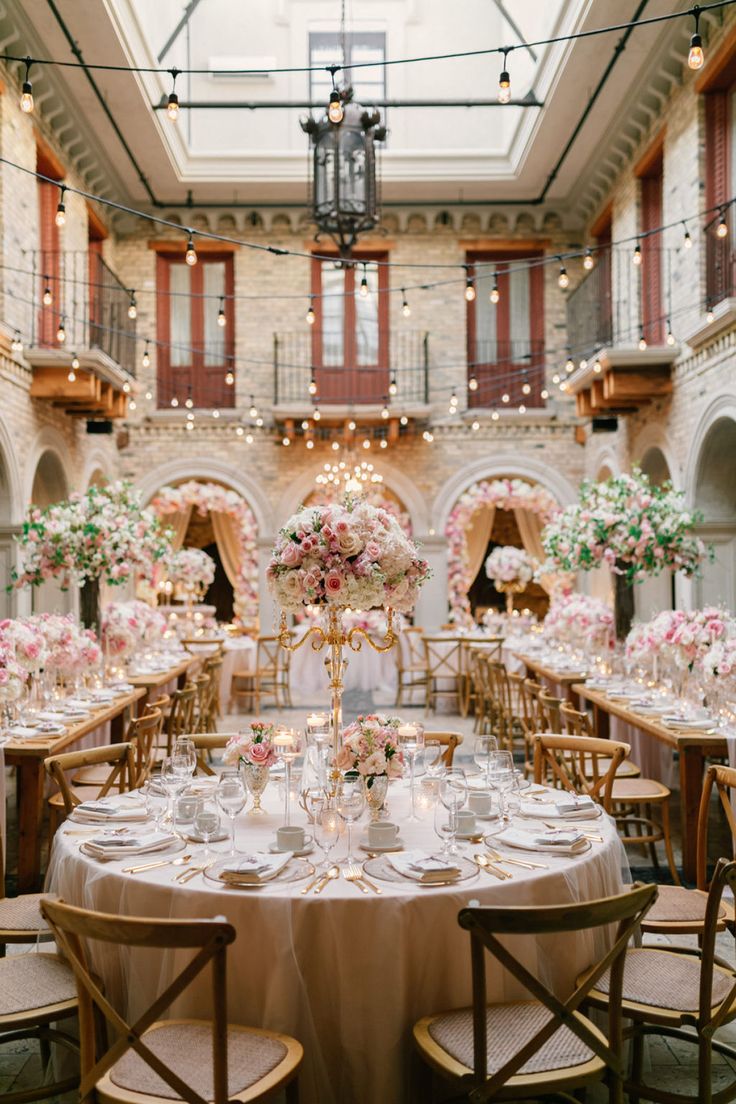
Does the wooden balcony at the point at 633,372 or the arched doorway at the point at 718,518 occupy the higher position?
the wooden balcony at the point at 633,372

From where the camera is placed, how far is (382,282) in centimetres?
1402

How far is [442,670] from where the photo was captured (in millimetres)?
11539

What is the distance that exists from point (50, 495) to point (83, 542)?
163 inches

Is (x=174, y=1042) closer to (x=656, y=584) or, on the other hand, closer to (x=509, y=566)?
(x=656, y=584)

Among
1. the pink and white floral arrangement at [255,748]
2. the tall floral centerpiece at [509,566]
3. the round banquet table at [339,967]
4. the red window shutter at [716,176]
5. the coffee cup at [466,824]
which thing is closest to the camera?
the round banquet table at [339,967]

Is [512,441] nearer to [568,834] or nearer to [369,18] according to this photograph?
[369,18]

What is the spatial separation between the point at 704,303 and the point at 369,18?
24.4 ft

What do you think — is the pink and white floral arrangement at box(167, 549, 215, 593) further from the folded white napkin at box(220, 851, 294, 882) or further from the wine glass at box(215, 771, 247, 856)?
the folded white napkin at box(220, 851, 294, 882)

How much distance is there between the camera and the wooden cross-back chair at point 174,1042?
7.40ft

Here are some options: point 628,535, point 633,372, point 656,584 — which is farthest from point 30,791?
point 656,584

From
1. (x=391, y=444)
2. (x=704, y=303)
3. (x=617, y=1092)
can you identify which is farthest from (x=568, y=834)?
(x=391, y=444)

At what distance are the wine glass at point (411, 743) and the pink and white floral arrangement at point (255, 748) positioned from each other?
477mm

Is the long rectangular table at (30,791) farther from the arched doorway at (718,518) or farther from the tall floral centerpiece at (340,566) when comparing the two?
the arched doorway at (718,518)

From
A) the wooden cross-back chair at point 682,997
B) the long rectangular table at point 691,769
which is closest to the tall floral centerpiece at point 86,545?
the long rectangular table at point 691,769
